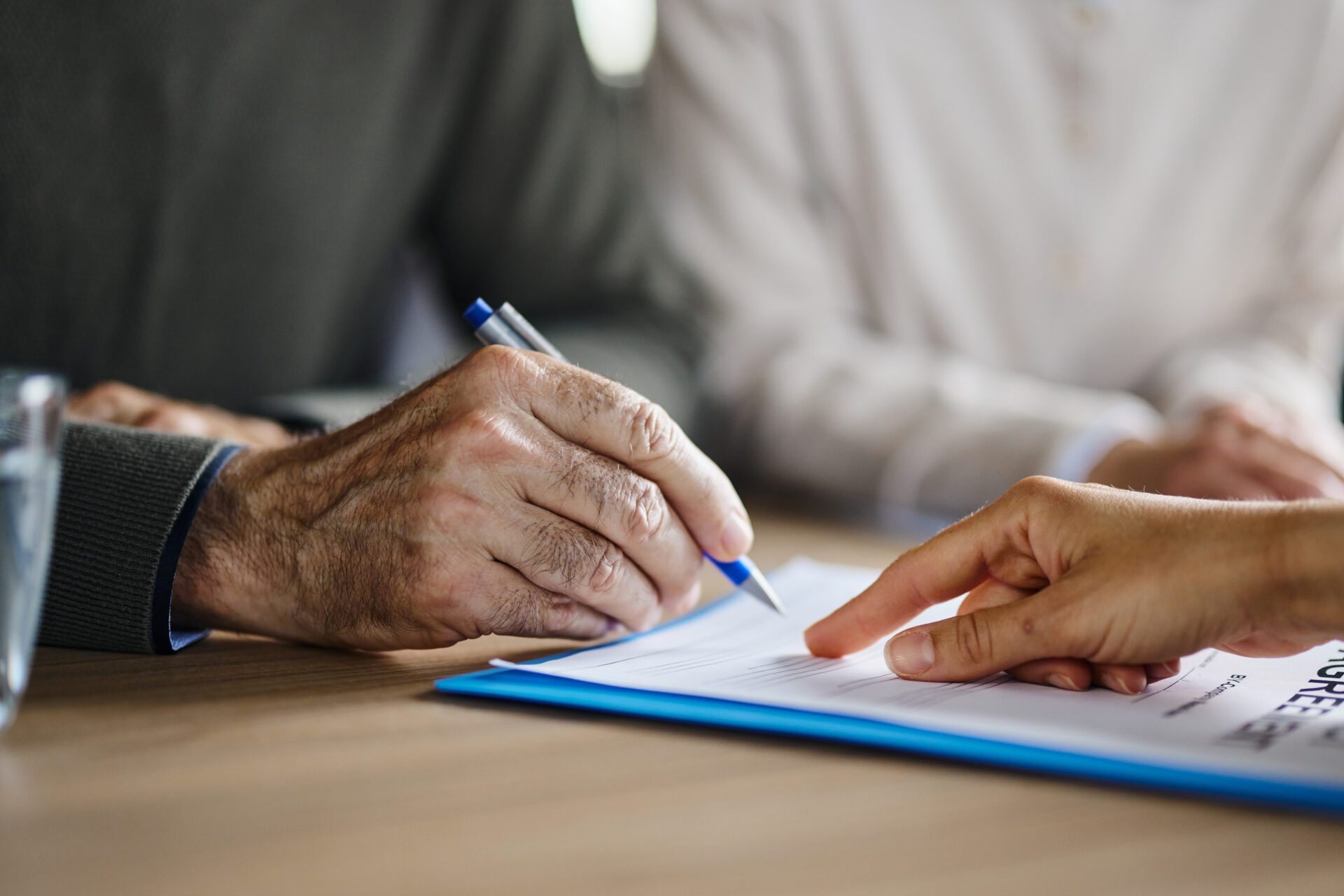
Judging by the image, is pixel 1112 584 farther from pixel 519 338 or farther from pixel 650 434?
pixel 519 338

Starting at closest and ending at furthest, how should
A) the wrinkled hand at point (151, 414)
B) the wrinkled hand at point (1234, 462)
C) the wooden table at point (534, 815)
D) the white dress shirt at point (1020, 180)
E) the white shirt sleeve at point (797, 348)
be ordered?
1. the wooden table at point (534, 815)
2. the wrinkled hand at point (151, 414)
3. the wrinkled hand at point (1234, 462)
4. the white shirt sleeve at point (797, 348)
5. the white dress shirt at point (1020, 180)

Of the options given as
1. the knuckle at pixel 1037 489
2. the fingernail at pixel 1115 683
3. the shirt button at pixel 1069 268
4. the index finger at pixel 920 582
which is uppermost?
the shirt button at pixel 1069 268

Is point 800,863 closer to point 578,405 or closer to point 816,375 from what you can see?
point 578,405

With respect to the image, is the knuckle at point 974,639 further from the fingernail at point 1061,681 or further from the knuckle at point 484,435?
the knuckle at point 484,435

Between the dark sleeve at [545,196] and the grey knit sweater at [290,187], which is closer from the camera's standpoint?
the grey knit sweater at [290,187]

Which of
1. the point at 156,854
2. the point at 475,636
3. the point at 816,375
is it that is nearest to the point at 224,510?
the point at 475,636

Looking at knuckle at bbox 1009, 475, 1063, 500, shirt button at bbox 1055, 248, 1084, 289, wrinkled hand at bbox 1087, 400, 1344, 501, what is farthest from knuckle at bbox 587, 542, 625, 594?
shirt button at bbox 1055, 248, 1084, 289

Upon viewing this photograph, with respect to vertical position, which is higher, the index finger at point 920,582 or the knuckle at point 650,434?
the knuckle at point 650,434

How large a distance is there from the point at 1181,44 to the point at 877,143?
1.62 feet

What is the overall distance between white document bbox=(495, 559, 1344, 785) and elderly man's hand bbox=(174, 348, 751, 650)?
6cm

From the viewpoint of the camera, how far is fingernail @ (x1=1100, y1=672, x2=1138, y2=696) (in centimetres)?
53

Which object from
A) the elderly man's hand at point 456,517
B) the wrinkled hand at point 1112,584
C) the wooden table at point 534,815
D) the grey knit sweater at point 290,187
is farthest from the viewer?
the grey knit sweater at point 290,187

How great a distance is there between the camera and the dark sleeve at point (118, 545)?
1.92 feet

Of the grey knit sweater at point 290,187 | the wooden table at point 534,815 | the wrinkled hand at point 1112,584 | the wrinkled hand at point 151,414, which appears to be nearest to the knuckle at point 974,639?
the wrinkled hand at point 1112,584
